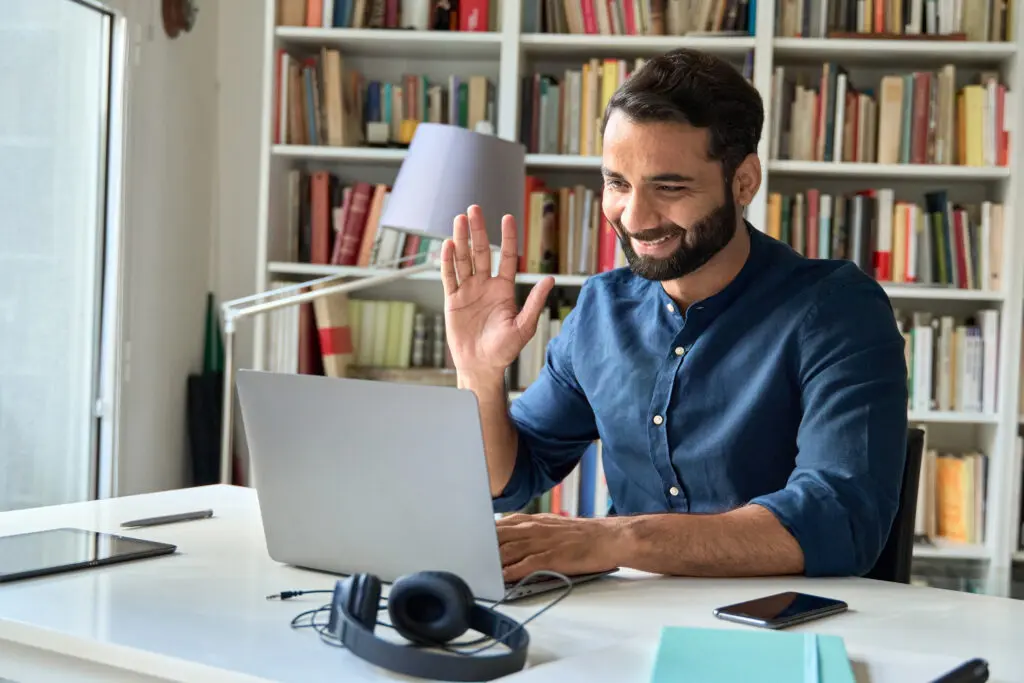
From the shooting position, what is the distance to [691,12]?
329 cm

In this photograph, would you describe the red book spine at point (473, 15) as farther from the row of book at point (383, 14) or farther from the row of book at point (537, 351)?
the row of book at point (537, 351)

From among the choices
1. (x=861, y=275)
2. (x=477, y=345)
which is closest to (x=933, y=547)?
(x=861, y=275)

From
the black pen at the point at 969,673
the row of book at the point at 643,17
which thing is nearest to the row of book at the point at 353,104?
the row of book at the point at 643,17

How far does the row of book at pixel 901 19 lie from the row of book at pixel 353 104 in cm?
86

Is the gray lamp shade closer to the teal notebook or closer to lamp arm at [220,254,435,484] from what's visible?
lamp arm at [220,254,435,484]

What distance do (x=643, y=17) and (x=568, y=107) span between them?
0.31 metres

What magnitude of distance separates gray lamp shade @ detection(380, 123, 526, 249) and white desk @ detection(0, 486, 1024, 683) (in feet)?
4.07

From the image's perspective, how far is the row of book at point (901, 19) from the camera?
3.22m

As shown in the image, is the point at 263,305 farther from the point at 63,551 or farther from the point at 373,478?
the point at 373,478

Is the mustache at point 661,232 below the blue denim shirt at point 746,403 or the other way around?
the other way around

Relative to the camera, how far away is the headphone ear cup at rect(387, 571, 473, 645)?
36.3 inches

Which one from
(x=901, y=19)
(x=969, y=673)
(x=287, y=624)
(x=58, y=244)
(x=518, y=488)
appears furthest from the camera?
(x=901, y=19)

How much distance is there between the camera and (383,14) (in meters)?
3.38

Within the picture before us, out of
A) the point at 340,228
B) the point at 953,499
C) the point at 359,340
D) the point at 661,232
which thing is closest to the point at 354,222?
the point at 340,228
